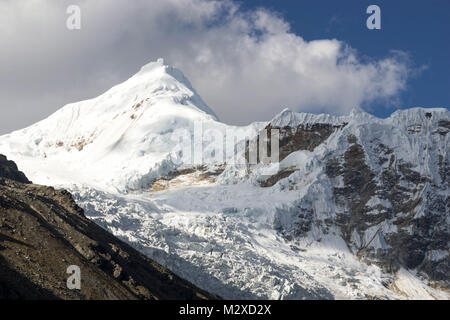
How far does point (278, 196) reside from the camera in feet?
476

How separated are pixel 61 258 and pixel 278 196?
250 feet

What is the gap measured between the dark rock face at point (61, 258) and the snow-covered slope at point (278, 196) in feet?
54.4

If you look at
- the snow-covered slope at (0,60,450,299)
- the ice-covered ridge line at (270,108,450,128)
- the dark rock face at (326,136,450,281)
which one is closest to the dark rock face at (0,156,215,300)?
the snow-covered slope at (0,60,450,299)

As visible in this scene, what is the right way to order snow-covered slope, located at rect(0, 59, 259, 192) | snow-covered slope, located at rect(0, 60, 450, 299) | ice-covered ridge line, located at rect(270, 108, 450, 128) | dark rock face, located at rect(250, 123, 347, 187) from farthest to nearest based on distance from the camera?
dark rock face, located at rect(250, 123, 347, 187)
ice-covered ridge line, located at rect(270, 108, 450, 128)
snow-covered slope, located at rect(0, 59, 259, 192)
snow-covered slope, located at rect(0, 60, 450, 299)

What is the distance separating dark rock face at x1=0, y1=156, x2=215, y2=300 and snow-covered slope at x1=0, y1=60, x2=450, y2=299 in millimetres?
16596

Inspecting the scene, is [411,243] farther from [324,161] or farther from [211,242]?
[211,242]

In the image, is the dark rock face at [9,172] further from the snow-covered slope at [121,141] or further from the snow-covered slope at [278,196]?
the snow-covered slope at [121,141]

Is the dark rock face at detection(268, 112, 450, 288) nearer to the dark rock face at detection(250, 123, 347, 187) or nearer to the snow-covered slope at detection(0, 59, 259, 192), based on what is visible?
the dark rock face at detection(250, 123, 347, 187)

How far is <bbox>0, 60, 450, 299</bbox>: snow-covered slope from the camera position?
112 m

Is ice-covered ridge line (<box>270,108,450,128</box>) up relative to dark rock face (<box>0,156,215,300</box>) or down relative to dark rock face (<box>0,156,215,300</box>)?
up

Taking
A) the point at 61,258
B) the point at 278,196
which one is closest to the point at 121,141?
the point at 278,196
